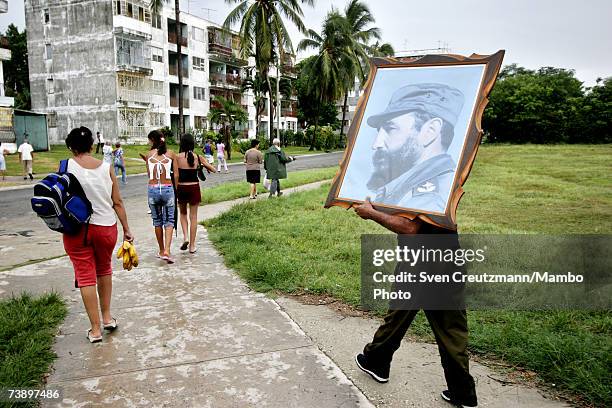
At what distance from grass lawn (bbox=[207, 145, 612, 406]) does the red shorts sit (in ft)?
5.55

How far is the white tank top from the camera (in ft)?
12.3

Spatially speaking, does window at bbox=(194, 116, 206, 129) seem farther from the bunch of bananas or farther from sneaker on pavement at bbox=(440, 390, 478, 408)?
sneaker on pavement at bbox=(440, 390, 478, 408)

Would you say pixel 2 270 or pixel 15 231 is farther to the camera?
pixel 15 231

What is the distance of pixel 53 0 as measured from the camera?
35.5 m

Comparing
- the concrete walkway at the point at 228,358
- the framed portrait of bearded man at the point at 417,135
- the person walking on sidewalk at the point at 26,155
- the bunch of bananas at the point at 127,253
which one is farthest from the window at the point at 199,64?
the framed portrait of bearded man at the point at 417,135

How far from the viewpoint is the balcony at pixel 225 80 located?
45.8 meters

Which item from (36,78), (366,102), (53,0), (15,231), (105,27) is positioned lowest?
(15,231)

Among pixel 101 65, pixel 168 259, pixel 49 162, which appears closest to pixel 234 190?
pixel 168 259

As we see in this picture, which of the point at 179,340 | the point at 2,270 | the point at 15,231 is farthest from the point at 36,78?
the point at 179,340

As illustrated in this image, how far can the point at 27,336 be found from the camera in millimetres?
3771

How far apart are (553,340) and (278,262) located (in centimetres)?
309

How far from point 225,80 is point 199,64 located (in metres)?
4.22

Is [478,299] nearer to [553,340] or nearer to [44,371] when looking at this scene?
[553,340]

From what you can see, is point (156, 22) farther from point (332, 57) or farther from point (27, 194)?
point (27, 194)
